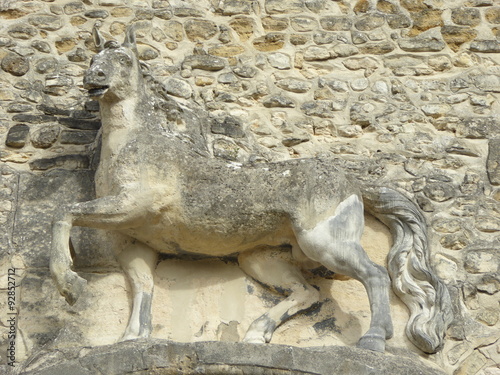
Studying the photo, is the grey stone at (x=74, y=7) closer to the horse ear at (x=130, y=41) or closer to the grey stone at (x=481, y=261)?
the horse ear at (x=130, y=41)

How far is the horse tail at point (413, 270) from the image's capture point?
5.83 metres

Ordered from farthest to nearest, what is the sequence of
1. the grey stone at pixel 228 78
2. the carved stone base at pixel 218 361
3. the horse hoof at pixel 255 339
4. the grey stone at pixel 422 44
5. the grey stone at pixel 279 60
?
1. the grey stone at pixel 422 44
2. the grey stone at pixel 279 60
3. the grey stone at pixel 228 78
4. the horse hoof at pixel 255 339
5. the carved stone base at pixel 218 361

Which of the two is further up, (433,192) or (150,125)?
(150,125)

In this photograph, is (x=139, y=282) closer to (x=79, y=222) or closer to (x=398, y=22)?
(x=79, y=222)

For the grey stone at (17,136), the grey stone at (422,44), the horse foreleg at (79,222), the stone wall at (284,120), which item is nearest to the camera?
the horse foreleg at (79,222)

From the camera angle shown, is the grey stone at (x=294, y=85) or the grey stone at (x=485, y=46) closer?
the grey stone at (x=294, y=85)

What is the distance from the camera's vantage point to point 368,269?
5.73 meters

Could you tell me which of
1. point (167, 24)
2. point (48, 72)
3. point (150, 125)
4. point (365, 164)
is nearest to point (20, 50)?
point (48, 72)

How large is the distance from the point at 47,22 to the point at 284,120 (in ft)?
5.04

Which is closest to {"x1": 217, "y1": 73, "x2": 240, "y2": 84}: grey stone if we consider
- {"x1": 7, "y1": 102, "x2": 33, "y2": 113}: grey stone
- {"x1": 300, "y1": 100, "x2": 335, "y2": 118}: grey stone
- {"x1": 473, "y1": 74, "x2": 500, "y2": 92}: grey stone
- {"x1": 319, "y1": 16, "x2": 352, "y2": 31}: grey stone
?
{"x1": 300, "y1": 100, "x2": 335, "y2": 118}: grey stone

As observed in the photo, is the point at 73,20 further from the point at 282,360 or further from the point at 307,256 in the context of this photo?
the point at 282,360

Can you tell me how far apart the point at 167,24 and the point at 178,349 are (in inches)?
91.9

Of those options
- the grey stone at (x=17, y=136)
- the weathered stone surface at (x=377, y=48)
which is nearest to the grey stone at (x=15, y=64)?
the grey stone at (x=17, y=136)

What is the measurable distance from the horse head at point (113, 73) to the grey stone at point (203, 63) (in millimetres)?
708
